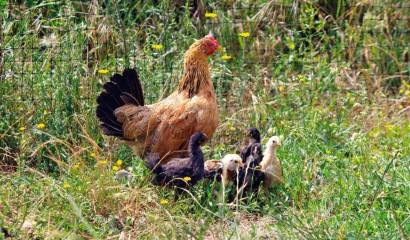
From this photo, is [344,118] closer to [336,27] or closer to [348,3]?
[336,27]

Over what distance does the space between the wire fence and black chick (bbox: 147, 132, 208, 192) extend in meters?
1.36

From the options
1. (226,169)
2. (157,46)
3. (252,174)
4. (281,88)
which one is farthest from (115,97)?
(281,88)

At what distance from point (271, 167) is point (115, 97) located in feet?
4.92

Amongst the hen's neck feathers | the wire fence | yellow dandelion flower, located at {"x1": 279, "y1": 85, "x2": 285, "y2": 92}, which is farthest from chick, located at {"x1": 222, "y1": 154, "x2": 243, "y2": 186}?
yellow dandelion flower, located at {"x1": 279, "y1": 85, "x2": 285, "y2": 92}

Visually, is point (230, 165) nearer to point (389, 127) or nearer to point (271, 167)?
point (271, 167)

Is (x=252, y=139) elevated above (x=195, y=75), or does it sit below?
below

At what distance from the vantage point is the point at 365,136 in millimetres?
7082

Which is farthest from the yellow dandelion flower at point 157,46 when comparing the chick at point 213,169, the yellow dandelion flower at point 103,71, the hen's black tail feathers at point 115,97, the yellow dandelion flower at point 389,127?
the yellow dandelion flower at point 389,127

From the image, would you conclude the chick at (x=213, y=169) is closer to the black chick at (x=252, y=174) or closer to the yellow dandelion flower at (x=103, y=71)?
the black chick at (x=252, y=174)

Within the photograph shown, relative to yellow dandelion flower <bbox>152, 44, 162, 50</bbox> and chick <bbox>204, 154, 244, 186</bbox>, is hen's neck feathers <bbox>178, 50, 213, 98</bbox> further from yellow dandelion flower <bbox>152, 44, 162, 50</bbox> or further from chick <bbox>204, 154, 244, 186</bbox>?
chick <bbox>204, 154, 244, 186</bbox>

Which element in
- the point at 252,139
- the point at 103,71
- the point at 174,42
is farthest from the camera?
the point at 174,42

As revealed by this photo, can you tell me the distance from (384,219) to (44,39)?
3963 millimetres

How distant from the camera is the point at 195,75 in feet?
21.4

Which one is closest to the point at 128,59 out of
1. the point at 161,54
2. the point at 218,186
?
the point at 161,54
